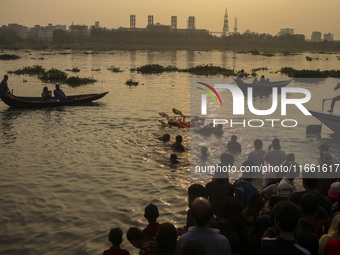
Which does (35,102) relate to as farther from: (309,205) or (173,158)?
(309,205)

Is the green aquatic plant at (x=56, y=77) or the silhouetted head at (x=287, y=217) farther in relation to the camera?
the green aquatic plant at (x=56, y=77)

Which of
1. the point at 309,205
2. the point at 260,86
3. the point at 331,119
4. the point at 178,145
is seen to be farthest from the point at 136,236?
the point at 260,86

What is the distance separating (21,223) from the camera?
9.27 m

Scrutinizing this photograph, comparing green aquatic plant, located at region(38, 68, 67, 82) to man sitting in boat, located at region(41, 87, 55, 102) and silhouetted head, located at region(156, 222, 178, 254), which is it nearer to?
man sitting in boat, located at region(41, 87, 55, 102)

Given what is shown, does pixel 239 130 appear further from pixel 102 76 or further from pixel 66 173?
pixel 102 76

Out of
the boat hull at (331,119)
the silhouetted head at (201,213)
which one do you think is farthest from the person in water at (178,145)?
the silhouetted head at (201,213)

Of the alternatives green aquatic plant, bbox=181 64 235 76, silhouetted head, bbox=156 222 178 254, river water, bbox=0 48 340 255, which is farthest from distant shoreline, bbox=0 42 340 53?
silhouetted head, bbox=156 222 178 254

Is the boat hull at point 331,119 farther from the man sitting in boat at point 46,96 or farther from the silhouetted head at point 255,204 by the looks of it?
the man sitting in boat at point 46,96

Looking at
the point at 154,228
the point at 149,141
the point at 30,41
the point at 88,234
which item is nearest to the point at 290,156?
the point at 154,228

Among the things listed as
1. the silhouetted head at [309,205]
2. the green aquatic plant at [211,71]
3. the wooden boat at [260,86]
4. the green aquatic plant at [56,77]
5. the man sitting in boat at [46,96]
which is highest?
the green aquatic plant at [211,71]

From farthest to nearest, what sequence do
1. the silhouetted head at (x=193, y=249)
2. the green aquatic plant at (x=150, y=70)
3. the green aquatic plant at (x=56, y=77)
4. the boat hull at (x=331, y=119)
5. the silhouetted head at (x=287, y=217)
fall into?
the green aquatic plant at (x=150, y=70), the green aquatic plant at (x=56, y=77), the boat hull at (x=331, y=119), the silhouetted head at (x=287, y=217), the silhouetted head at (x=193, y=249)

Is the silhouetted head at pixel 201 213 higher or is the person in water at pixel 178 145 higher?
the silhouetted head at pixel 201 213

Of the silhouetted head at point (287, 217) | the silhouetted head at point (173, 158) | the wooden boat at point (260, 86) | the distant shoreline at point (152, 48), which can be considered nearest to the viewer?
the silhouetted head at point (287, 217)

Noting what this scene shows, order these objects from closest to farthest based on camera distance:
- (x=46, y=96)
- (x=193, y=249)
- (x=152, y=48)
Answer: (x=193, y=249)
(x=46, y=96)
(x=152, y=48)
